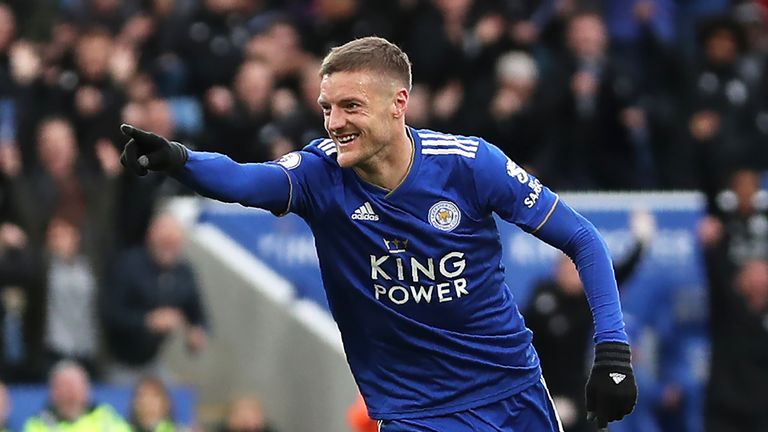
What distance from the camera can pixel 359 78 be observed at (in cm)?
583

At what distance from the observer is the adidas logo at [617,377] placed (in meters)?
5.79

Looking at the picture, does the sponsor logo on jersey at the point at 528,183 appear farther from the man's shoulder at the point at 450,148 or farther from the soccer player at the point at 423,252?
the man's shoulder at the point at 450,148

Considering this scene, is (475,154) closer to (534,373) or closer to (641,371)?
(534,373)

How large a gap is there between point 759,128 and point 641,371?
2.71m

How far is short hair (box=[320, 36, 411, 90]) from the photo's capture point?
19.2 ft

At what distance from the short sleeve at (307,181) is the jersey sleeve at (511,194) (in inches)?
21.8

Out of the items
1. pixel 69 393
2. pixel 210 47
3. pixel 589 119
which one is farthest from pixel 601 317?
pixel 210 47

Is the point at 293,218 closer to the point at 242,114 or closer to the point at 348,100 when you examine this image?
the point at 242,114

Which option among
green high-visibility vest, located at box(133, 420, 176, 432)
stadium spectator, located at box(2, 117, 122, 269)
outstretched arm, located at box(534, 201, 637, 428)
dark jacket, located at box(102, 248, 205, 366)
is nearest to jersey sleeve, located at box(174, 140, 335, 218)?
outstretched arm, located at box(534, 201, 637, 428)

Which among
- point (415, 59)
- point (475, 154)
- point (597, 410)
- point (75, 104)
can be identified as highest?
point (415, 59)

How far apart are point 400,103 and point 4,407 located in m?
4.94

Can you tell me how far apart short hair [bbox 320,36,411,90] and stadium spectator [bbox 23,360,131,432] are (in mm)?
4793

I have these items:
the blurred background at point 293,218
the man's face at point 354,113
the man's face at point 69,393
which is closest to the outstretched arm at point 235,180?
the man's face at point 354,113

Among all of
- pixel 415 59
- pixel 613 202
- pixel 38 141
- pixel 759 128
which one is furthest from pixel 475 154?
pixel 759 128
